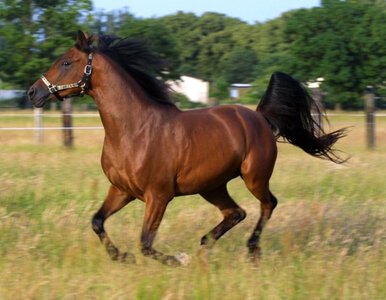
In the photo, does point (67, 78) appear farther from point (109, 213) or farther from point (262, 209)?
point (262, 209)

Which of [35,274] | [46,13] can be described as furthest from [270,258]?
[46,13]

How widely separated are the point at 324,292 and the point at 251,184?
1795mm

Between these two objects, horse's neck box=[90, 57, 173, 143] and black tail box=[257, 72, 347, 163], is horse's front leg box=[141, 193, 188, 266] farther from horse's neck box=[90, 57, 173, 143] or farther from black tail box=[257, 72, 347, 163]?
black tail box=[257, 72, 347, 163]

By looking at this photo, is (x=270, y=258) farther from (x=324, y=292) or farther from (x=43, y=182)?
(x=43, y=182)

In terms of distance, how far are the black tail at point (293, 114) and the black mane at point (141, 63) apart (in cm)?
131

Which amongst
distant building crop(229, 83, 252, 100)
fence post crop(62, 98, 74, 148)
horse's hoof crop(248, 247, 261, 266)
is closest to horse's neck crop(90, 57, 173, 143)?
horse's hoof crop(248, 247, 261, 266)

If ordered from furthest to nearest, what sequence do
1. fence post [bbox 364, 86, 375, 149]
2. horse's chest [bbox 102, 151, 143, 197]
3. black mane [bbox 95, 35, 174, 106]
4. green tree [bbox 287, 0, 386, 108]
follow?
green tree [bbox 287, 0, 386, 108] < fence post [bbox 364, 86, 375, 149] < black mane [bbox 95, 35, 174, 106] < horse's chest [bbox 102, 151, 143, 197]

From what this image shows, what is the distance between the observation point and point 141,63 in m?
6.18

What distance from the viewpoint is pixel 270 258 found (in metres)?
5.73

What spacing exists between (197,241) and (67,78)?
193 cm

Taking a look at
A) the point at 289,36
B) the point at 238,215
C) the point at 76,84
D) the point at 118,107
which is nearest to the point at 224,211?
the point at 238,215

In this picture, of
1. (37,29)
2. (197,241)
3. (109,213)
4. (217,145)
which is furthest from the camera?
(37,29)

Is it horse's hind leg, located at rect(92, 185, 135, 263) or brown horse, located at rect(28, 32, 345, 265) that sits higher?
brown horse, located at rect(28, 32, 345, 265)

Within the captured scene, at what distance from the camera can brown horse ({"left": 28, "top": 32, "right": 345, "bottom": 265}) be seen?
5.67 meters
